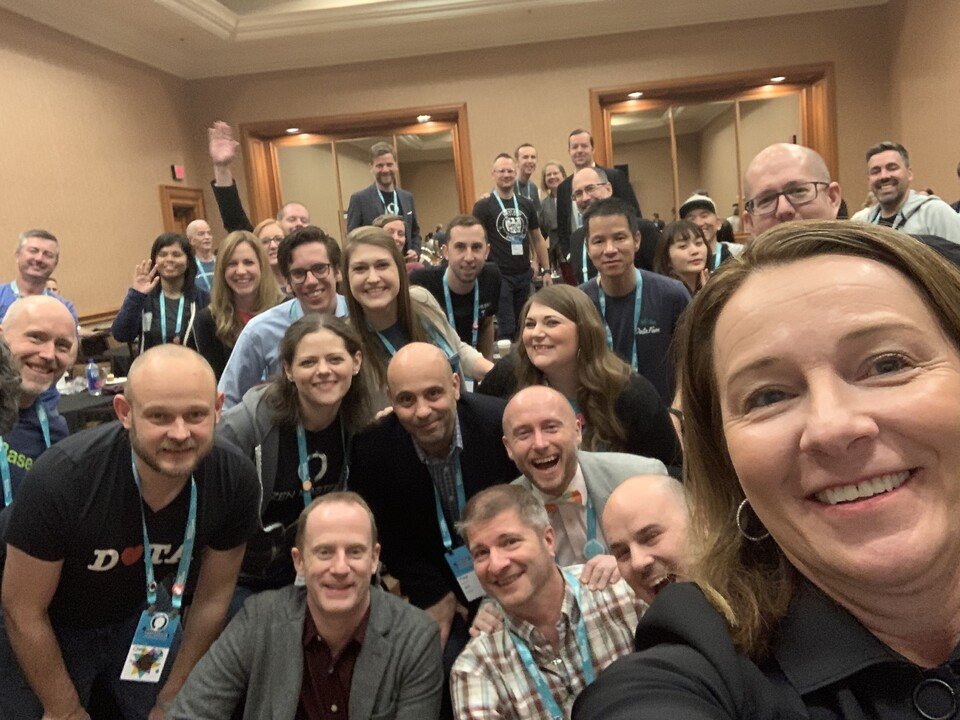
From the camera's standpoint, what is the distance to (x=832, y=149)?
30.8ft

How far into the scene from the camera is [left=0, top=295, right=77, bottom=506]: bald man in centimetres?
280

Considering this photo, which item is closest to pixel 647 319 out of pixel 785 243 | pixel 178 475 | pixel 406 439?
pixel 406 439

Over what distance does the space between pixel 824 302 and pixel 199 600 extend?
7.46ft

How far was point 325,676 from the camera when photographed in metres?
2.32

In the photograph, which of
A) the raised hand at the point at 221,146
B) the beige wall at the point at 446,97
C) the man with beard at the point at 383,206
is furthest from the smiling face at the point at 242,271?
the beige wall at the point at 446,97

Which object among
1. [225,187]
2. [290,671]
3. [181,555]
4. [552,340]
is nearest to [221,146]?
[225,187]

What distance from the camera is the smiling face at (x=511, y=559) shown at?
2197mm

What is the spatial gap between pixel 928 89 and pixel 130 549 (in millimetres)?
9010

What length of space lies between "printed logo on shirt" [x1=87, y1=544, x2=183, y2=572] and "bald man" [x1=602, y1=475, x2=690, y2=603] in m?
1.35

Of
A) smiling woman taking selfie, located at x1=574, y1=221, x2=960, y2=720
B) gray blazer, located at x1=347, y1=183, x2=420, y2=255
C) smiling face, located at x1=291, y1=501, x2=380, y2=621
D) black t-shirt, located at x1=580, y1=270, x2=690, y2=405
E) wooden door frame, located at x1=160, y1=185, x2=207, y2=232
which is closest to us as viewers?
smiling woman taking selfie, located at x1=574, y1=221, x2=960, y2=720

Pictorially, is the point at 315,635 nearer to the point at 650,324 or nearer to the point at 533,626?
the point at 533,626

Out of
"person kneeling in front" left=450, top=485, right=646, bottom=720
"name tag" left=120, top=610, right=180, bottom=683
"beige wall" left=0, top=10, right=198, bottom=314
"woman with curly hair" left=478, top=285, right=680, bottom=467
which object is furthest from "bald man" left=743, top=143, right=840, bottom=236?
A: "beige wall" left=0, top=10, right=198, bottom=314

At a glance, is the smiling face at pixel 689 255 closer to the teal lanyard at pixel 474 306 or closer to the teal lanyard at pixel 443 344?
the teal lanyard at pixel 474 306

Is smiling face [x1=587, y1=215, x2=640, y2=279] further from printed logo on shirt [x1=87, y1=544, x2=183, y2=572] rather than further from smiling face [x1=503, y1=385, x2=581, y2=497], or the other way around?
printed logo on shirt [x1=87, y1=544, x2=183, y2=572]
